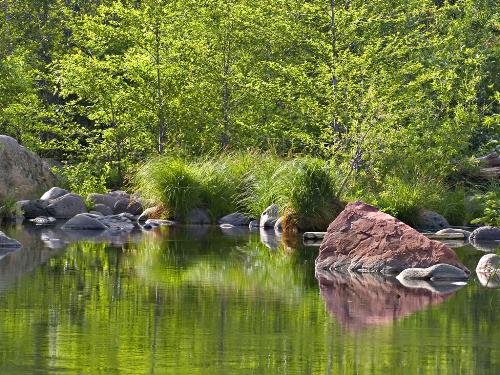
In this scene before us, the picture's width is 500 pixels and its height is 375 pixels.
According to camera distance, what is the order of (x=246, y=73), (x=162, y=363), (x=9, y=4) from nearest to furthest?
(x=162, y=363), (x=246, y=73), (x=9, y=4)

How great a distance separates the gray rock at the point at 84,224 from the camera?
2789cm

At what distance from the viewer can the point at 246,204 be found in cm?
3150

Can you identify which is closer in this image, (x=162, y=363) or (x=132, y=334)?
(x=162, y=363)

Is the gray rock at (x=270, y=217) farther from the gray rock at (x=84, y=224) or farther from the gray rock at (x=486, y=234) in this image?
the gray rock at (x=486, y=234)

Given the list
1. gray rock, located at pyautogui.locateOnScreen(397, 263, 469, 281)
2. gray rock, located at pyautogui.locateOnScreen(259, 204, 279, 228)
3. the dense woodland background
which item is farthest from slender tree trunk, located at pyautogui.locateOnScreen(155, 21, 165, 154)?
gray rock, located at pyautogui.locateOnScreen(397, 263, 469, 281)

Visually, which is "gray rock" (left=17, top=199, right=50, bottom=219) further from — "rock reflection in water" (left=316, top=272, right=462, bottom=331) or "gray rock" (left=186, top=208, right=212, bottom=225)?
"rock reflection in water" (left=316, top=272, right=462, bottom=331)

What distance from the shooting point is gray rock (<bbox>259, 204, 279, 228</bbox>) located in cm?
2930

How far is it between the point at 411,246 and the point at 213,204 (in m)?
14.3

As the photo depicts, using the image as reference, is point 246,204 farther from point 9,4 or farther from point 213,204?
point 9,4

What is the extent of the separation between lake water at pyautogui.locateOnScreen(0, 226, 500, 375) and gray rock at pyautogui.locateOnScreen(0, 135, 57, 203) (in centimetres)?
1226

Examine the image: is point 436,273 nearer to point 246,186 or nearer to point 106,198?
point 246,186

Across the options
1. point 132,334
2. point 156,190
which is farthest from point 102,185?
point 132,334

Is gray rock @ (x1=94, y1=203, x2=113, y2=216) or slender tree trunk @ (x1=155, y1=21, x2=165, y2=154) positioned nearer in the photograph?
gray rock @ (x1=94, y1=203, x2=113, y2=216)

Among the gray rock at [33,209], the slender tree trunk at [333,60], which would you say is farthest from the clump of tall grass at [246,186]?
the gray rock at [33,209]
